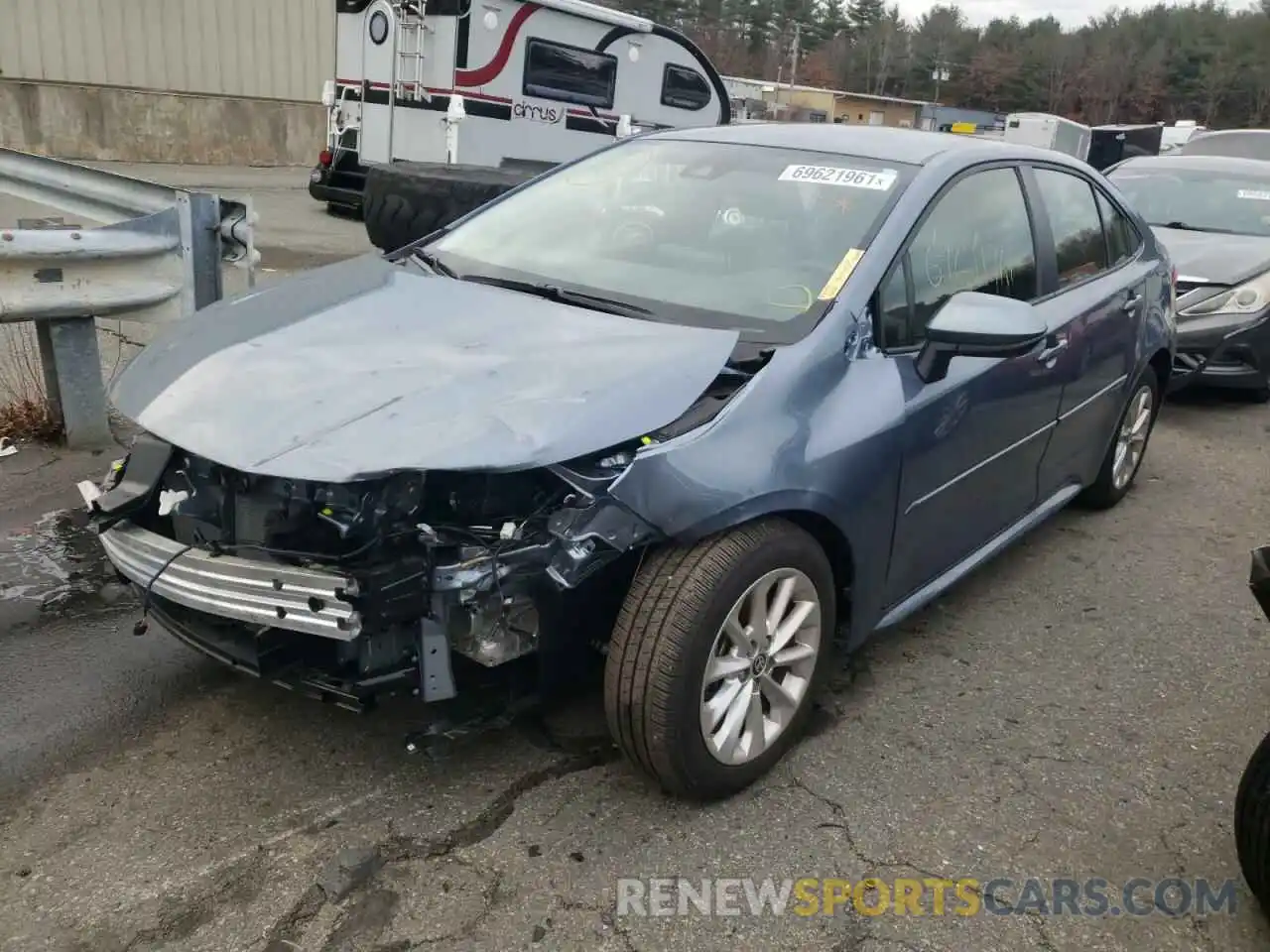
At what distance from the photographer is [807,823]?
8.71ft

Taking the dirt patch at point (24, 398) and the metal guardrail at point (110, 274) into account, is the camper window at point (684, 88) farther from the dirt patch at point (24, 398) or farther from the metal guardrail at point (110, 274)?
the metal guardrail at point (110, 274)

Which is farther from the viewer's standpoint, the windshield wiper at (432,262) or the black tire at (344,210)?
the black tire at (344,210)

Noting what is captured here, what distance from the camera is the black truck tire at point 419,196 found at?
6285 millimetres

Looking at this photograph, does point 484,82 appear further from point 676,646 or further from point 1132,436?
point 676,646

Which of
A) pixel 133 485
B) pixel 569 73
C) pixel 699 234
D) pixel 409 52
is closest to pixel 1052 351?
pixel 699 234

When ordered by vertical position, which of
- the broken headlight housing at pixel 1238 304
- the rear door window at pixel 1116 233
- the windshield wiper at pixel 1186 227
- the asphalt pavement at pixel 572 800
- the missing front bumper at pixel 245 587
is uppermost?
the rear door window at pixel 1116 233

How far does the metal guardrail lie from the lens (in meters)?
4.22

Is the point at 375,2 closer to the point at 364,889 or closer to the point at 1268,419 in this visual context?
the point at 1268,419

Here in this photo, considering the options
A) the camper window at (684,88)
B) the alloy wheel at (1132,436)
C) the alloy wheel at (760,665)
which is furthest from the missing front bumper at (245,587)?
the camper window at (684,88)

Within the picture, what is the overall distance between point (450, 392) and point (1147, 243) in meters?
3.72

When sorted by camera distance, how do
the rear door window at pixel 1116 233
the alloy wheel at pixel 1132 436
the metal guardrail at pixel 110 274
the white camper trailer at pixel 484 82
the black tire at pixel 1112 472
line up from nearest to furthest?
the metal guardrail at pixel 110 274
the rear door window at pixel 1116 233
the black tire at pixel 1112 472
the alloy wheel at pixel 1132 436
the white camper trailer at pixel 484 82

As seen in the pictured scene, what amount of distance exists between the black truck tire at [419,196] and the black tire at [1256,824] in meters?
4.96

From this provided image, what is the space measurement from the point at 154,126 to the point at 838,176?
18.7m

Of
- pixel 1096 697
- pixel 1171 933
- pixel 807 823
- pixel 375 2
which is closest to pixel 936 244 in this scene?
pixel 1096 697
